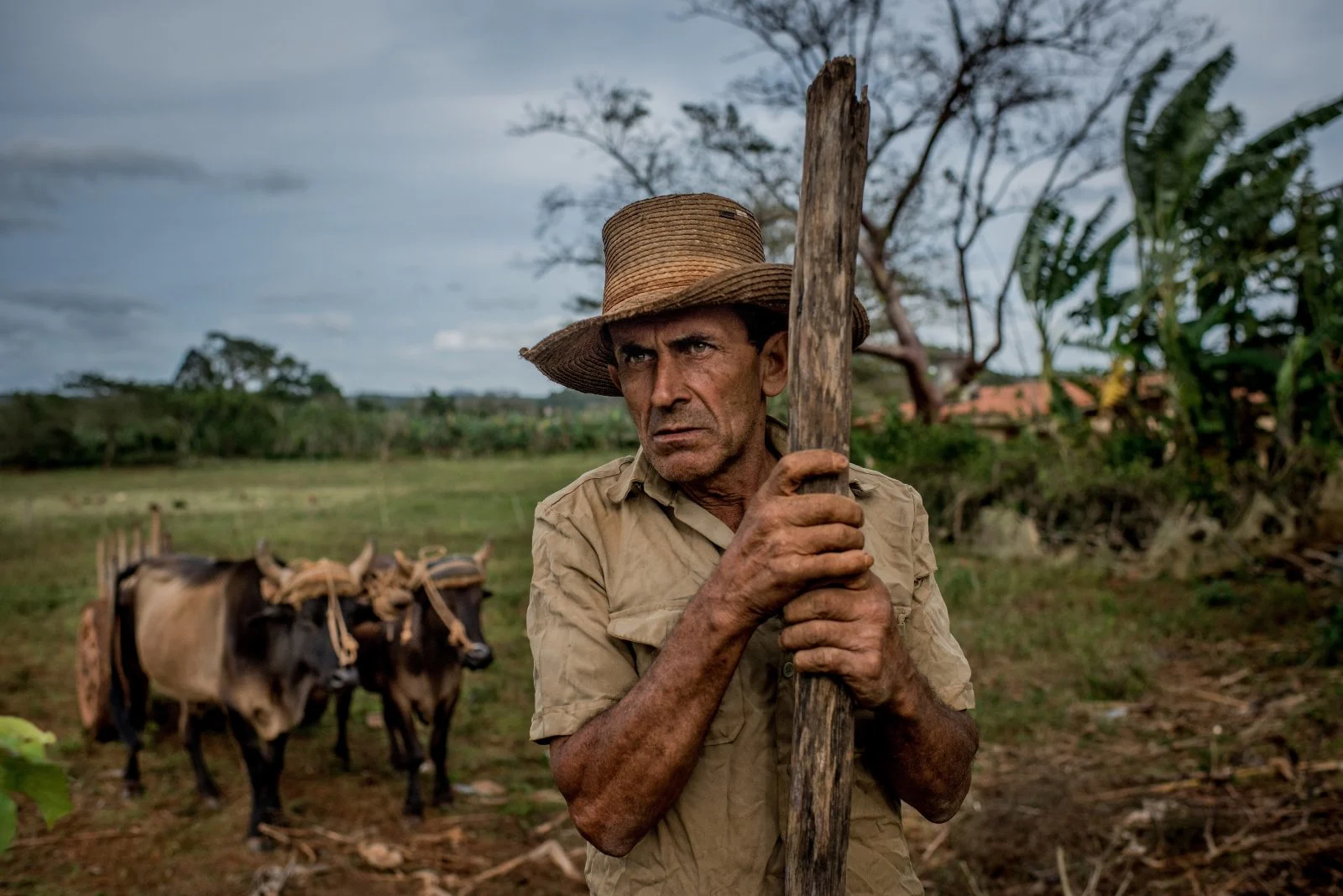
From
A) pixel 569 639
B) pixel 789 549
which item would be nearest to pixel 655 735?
pixel 569 639

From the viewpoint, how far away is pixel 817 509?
1.45 meters

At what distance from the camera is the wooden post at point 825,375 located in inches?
60.5

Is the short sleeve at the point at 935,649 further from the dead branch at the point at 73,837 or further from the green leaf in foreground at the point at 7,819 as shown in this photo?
the dead branch at the point at 73,837

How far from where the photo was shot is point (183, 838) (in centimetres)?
550

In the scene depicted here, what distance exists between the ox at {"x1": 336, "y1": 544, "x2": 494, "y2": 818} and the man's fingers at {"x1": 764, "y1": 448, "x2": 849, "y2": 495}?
4452 millimetres

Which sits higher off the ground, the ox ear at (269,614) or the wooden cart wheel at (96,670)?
the ox ear at (269,614)

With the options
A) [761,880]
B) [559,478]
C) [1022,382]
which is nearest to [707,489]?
[761,880]

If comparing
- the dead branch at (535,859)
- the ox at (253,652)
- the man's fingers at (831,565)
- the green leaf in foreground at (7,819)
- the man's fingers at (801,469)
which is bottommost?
the dead branch at (535,859)

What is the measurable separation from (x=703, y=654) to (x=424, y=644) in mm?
4654

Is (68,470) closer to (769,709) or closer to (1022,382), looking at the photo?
(1022,382)

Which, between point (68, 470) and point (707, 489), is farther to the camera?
point (68, 470)

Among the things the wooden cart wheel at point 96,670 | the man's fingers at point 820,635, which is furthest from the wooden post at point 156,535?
the man's fingers at point 820,635

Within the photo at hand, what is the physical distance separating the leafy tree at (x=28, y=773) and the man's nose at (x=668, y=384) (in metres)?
1.67

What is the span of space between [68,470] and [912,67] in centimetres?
2456
